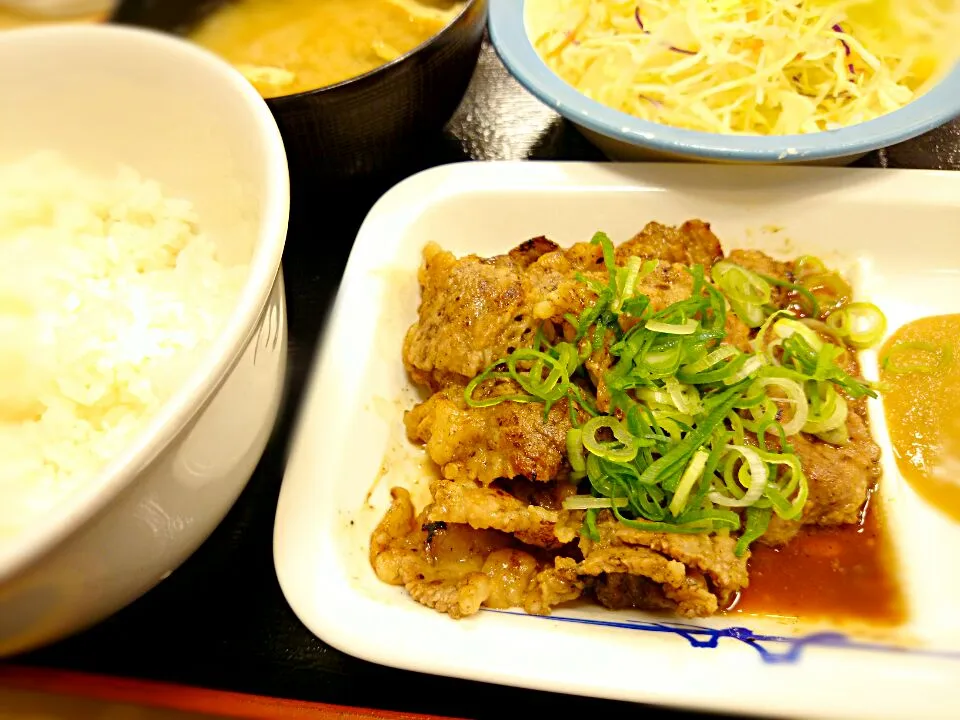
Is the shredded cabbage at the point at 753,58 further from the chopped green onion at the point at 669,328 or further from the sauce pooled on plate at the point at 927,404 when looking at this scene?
the chopped green onion at the point at 669,328

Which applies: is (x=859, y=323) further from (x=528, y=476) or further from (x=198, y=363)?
(x=198, y=363)

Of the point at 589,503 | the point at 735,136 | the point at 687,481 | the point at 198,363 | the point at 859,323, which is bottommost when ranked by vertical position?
the point at 589,503

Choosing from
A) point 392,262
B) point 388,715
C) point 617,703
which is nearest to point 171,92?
point 392,262

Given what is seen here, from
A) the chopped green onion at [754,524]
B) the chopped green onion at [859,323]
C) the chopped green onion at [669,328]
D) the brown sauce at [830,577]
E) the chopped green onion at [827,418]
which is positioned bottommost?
the brown sauce at [830,577]

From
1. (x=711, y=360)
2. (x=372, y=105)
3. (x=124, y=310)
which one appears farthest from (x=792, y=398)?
(x=124, y=310)

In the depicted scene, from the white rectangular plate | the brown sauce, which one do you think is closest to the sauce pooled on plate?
the white rectangular plate

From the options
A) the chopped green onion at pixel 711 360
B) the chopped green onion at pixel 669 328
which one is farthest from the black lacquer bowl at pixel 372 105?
the chopped green onion at pixel 711 360
